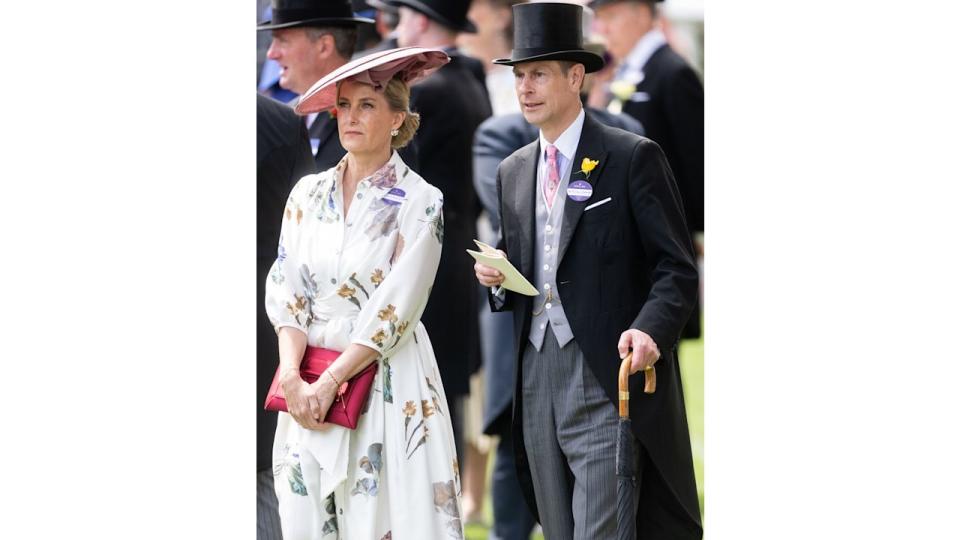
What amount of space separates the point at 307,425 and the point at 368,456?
0.24 metres

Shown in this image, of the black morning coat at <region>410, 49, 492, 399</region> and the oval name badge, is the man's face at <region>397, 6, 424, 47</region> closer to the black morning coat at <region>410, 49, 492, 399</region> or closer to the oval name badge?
the black morning coat at <region>410, 49, 492, 399</region>

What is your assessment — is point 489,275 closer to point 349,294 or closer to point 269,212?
point 349,294

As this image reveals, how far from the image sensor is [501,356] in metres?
6.17

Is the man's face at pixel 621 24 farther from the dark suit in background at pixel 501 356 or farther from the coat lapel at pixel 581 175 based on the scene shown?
the coat lapel at pixel 581 175

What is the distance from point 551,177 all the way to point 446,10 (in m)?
1.39

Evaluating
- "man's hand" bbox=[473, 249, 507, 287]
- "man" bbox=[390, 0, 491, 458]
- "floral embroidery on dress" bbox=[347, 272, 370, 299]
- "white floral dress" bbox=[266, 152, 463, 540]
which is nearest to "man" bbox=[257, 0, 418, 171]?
"man" bbox=[390, 0, 491, 458]

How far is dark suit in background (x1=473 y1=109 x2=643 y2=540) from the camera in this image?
5.87 meters

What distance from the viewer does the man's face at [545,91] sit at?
202 inches

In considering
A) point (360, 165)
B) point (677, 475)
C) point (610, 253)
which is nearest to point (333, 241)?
point (360, 165)

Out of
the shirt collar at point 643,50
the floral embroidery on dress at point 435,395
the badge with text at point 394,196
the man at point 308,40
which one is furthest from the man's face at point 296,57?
the floral embroidery on dress at point 435,395

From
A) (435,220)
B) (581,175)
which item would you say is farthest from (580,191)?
(435,220)

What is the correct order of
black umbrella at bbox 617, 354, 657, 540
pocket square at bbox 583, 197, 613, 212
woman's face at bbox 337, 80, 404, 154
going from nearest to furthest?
black umbrella at bbox 617, 354, 657, 540 < pocket square at bbox 583, 197, 613, 212 < woman's face at bbox 337, 80, 404, 154

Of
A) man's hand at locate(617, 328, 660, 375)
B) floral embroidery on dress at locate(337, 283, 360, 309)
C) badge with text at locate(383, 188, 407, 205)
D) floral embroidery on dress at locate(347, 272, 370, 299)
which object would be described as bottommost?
man's hand at locate(617, 328, 660, 375)

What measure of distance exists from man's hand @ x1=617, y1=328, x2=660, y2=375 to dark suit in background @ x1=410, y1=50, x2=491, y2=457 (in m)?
1.03
